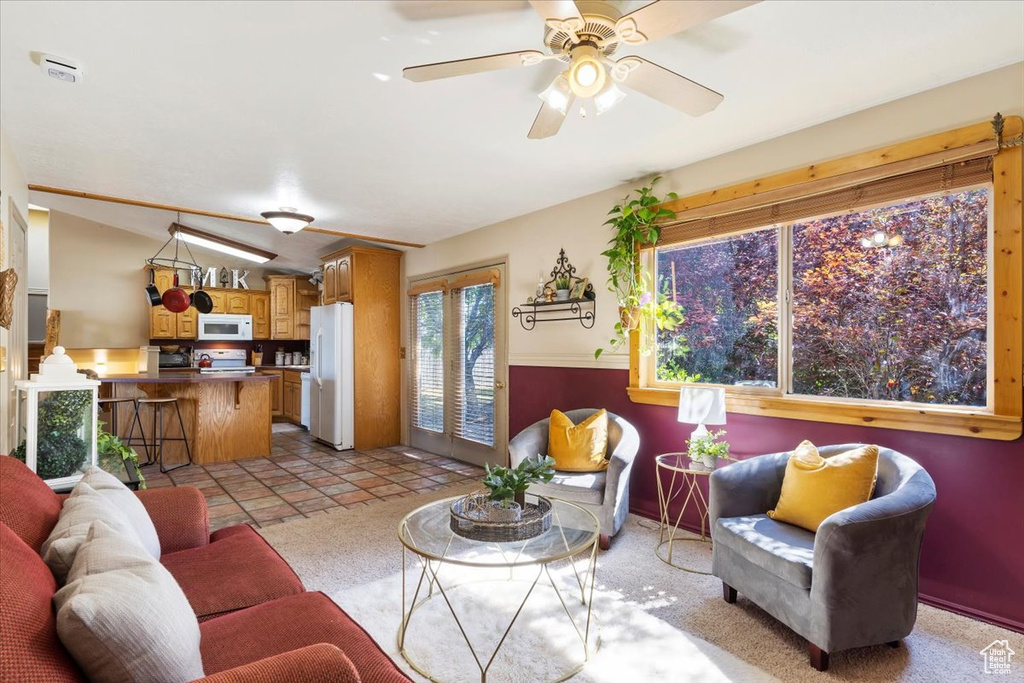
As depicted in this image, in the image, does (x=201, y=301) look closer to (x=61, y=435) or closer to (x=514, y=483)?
(x=61, y=435)

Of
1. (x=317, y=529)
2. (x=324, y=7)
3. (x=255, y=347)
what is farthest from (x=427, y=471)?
(x=255, y=347)

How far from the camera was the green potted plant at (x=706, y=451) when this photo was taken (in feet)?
10.00

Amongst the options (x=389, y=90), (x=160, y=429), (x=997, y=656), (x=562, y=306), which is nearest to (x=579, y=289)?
(x=562, y=306)

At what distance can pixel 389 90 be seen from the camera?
8.39 feet

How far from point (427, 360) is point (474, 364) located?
36.5 inches

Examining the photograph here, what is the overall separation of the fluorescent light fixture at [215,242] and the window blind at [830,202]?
5679 millimetres

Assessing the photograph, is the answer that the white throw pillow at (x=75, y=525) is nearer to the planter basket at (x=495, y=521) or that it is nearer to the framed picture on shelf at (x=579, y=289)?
the planter basket at (x=495, y=521)

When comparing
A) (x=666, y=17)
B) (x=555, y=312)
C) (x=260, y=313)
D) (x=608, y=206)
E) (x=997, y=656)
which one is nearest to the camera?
(x=666, y=17)

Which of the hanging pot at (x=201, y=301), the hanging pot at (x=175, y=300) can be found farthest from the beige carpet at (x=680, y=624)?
the hanging pot at (x=175, y=300)

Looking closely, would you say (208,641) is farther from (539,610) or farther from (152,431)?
(152,431)

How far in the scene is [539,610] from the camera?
2.49 meters

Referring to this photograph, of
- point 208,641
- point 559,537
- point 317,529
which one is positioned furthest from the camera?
point 317,529

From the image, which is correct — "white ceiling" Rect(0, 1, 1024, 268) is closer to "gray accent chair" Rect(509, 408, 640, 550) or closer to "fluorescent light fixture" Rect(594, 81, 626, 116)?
"fluorescent light fixture" Rect(594, 81, 626, 116)

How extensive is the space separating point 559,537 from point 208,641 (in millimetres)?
1257
